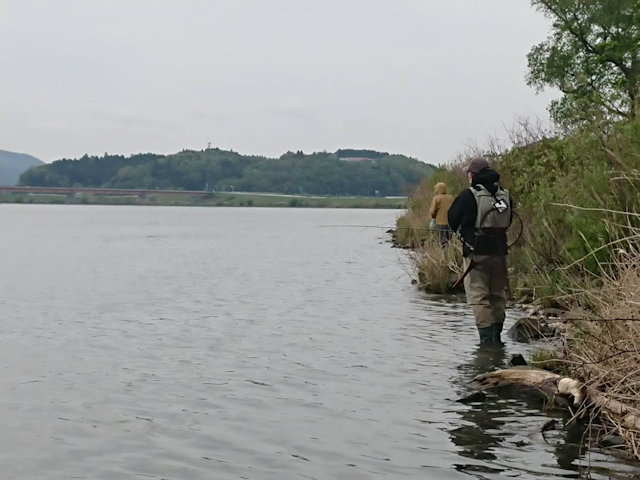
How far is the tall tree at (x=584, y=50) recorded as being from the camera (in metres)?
41.3

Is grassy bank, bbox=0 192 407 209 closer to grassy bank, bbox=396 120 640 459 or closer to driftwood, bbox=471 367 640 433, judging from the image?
grassy bank, bbox=396 120 640 459

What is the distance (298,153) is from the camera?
588 ft

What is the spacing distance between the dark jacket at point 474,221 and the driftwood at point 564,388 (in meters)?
1.72

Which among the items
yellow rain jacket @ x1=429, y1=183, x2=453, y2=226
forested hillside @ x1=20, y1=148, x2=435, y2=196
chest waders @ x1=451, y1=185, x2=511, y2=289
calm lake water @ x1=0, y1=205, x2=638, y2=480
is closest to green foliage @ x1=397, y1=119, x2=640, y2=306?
chest waders @ x1=451, y1=185, x2=511, y2=289

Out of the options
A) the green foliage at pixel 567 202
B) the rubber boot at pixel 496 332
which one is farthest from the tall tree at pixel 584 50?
the rubber boot at pixel 496 332

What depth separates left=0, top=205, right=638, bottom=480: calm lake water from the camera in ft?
24.2

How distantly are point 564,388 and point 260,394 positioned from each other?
3.01 metres

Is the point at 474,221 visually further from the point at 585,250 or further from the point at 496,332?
the point at 585,250

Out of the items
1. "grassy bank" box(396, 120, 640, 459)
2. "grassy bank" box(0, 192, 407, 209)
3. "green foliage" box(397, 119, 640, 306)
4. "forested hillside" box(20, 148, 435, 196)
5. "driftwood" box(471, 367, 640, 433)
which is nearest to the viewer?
"driftwood" box(471, 367, 640, 433)

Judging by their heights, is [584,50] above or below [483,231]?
above

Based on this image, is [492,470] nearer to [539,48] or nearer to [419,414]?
[419,414]

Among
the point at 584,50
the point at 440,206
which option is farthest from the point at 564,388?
the point at 584,50

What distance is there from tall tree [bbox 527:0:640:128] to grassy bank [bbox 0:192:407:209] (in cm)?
8977

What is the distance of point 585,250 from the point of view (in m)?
12.1
